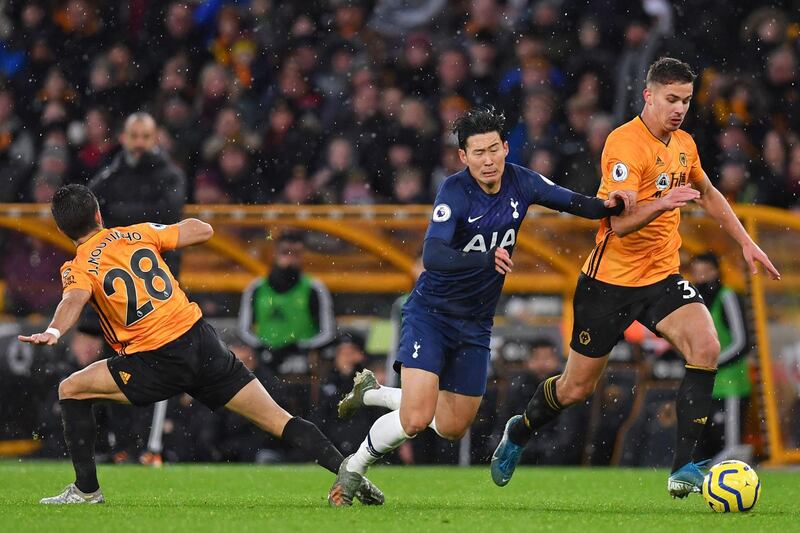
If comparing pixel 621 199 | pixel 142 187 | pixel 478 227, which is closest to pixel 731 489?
pixel 621 199

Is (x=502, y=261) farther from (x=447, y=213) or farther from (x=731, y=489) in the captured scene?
(x=731, y=489)

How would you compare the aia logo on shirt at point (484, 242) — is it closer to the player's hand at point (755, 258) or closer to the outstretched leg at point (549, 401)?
the outstretched leg at point (549, 401)

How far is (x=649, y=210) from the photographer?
781cm

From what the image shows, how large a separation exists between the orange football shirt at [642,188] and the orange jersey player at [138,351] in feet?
6.18

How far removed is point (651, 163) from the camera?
8.18 metres

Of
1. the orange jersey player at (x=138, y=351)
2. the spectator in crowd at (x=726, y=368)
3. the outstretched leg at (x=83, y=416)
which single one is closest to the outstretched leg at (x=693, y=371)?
the orange jersey player at (x=138, y=351)

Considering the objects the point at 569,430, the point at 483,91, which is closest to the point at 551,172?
the point at 483,91

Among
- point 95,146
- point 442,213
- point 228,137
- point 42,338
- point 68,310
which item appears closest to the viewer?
point 42,338

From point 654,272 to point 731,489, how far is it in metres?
1.36

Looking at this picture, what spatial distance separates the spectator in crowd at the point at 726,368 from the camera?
38.4 ft

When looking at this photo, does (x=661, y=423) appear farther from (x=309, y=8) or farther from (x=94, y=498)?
(x=309, y=8)

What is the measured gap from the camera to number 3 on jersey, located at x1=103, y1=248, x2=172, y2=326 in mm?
7793

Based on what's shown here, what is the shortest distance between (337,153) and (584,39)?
270 centimetres

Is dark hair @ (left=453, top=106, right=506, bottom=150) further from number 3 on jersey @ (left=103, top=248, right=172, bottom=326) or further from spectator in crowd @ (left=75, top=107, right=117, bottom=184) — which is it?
spectator in crowd @ (left=75, top=107, right=117, bottom=184)
